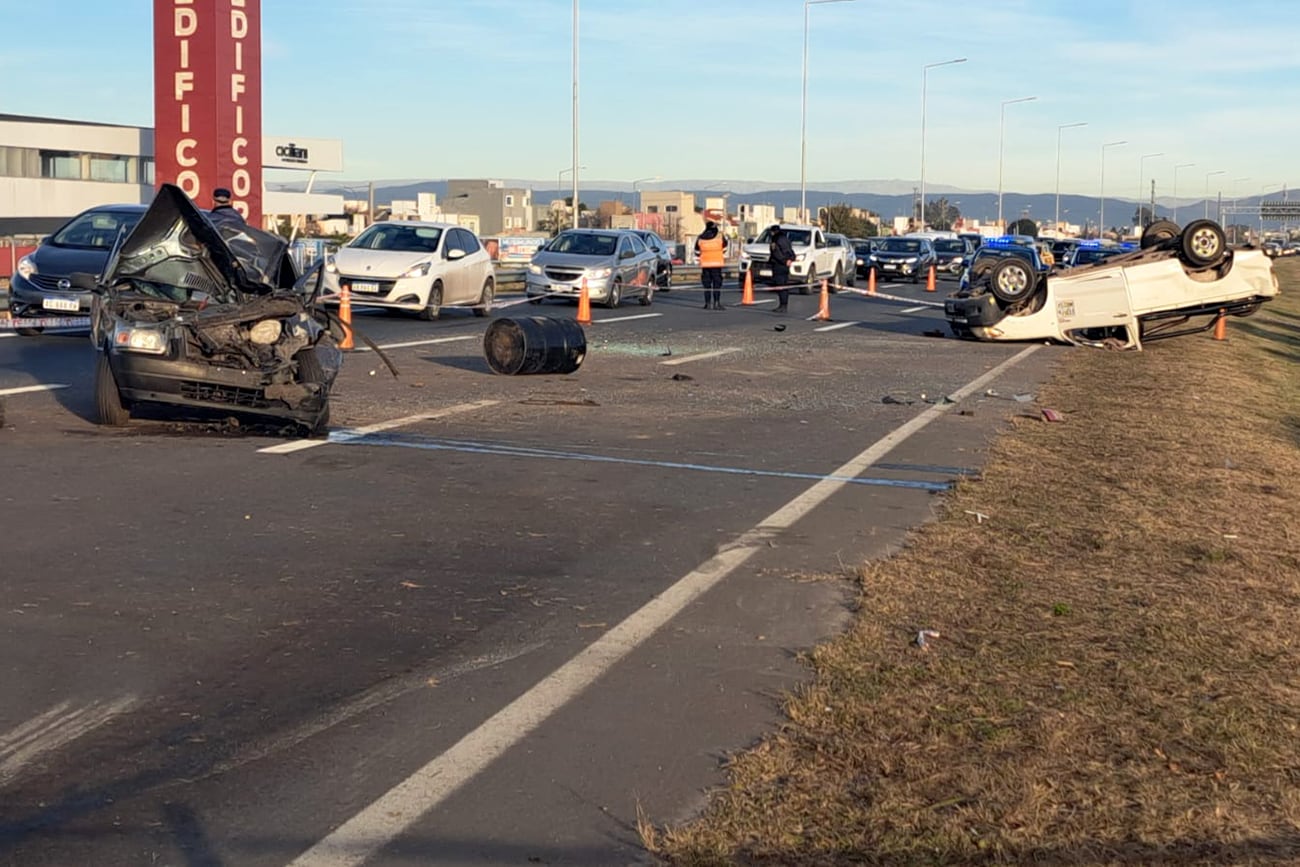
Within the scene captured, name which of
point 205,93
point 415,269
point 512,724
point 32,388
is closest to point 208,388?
point 32,388

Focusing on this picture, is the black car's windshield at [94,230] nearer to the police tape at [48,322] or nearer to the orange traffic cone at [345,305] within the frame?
the police tape at [48,322]

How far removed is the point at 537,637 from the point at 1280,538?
4512 millimetres

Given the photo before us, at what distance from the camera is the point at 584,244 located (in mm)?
32594

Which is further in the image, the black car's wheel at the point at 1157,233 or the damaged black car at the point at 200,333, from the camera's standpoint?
the black car's wheel at the point at 1157,233

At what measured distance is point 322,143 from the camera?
79812mm

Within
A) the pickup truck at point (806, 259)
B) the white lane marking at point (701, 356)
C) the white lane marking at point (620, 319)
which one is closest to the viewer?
the white lane marking at point (701, 356)

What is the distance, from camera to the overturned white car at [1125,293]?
22781 millimetres

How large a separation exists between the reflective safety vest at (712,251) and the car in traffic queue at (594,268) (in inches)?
76.5

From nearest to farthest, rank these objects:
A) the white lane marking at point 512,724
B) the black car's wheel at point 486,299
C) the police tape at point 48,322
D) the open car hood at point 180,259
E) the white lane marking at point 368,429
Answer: the white lane marking at point 512,724 → the white lane marking at point 368,429 → the open car hood at point 180,259 → the police tape at point 48,322 → the black car's wheel at point 486,299

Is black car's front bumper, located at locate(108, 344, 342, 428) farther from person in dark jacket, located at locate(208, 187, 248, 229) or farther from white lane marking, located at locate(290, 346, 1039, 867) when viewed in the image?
white lane marking, located at locate(290, 346, 1039, 867)

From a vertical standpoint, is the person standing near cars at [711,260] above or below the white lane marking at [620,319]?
above

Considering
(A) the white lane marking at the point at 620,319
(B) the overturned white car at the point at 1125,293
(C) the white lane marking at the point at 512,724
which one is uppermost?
(B) the overturned white car at the point at 1125,293

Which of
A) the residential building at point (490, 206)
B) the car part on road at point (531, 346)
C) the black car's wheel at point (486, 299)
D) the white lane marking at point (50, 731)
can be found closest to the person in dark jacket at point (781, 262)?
the black car's wheel at point (486, 299)

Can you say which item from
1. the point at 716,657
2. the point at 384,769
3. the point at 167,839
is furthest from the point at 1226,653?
the point at 167,839
